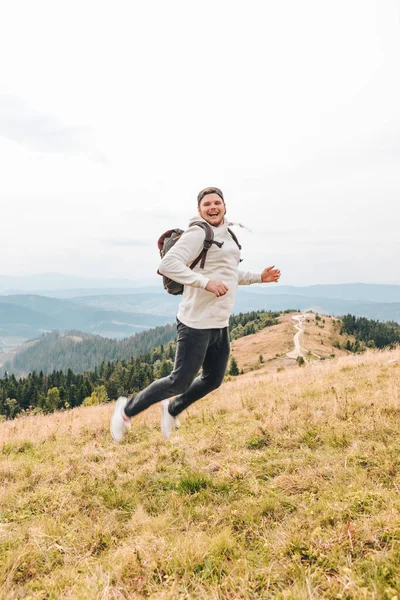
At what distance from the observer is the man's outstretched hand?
5043mm

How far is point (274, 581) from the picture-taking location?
2.15 meters

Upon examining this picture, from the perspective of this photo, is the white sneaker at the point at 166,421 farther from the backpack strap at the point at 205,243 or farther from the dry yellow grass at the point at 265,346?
the dry yellow grass at the point at 265,346

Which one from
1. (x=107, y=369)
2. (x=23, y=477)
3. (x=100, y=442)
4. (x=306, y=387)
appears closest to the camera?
(x=23, y=477)

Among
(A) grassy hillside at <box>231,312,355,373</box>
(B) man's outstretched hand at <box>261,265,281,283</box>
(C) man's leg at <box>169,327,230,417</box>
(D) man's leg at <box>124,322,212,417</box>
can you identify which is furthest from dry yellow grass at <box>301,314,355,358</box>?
(D) man's leg at <box>124,322,212,417</box>

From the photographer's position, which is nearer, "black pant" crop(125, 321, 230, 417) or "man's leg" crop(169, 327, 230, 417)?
"black pant" crop(125, 321, 230, 417)

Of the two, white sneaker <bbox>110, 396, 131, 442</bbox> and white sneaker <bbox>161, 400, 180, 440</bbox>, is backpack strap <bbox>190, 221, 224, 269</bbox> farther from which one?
white sneaker <bbox>110, 396, 131, 442</bbox>

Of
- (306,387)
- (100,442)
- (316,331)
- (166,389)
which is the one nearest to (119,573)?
(166,389)

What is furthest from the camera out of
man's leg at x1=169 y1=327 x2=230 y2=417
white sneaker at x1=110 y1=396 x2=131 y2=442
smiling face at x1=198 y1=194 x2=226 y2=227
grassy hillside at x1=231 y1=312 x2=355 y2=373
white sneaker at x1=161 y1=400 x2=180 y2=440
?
grassy hillside at x1=231 y1=312 x2=355 y2=373

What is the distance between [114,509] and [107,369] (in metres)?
99.0

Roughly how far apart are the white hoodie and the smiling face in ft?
0.30

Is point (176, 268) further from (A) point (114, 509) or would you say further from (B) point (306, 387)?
(B) point (306, 387)

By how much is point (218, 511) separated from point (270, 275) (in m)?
3.15

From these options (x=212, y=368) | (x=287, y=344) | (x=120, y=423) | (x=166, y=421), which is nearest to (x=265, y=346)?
(x=287, y=344)

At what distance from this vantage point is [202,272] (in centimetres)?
418
